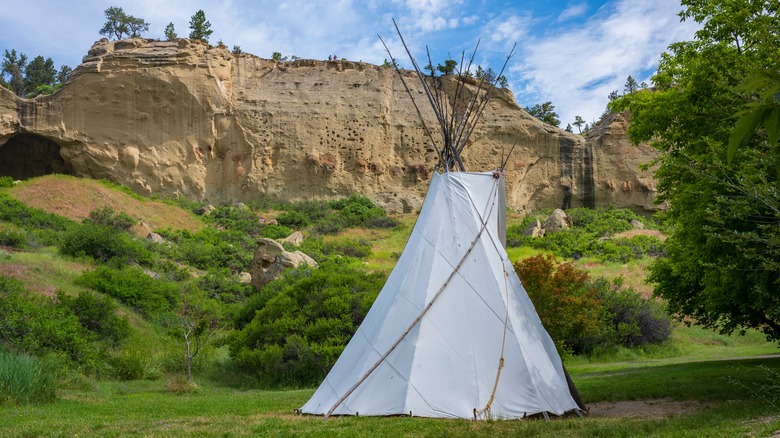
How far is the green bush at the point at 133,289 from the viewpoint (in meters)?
21.3

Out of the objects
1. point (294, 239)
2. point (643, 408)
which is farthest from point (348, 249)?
point (643, 408)

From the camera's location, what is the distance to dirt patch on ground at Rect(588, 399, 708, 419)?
8459 millimetres

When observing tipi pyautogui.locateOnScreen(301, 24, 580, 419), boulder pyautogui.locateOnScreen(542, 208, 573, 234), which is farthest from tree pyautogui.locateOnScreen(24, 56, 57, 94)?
tipi pyautogui.locateOnScreen(301, 24, 580, 419)

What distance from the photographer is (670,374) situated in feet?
42.4

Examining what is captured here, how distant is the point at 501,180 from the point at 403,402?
416cm

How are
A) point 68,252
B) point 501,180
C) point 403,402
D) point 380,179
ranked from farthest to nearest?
point 380,179
point 68,252
point 501,180
point 403,402

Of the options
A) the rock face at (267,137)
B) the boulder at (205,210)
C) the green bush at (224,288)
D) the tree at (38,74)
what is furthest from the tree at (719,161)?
the tree at (38,74)

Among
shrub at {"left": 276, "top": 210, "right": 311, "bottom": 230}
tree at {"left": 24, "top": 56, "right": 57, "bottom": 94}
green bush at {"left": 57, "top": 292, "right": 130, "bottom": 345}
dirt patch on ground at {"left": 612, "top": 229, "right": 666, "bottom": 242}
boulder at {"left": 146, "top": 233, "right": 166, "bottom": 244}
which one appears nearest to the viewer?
green bush at {"left": 57, "top": 292, "right": 130, "bottom": 345}

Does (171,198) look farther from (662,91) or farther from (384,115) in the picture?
(662,91)

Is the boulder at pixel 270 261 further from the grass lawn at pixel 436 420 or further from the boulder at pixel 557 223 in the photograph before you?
the boulder at pixel 557 223

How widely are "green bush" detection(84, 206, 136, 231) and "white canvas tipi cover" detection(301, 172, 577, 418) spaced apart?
2572cm

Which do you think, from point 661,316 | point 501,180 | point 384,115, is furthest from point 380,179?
point 501,180

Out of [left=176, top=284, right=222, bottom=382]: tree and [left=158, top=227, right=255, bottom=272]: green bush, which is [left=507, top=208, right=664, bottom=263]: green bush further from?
[left=176, top=284, right=222, bottom=382]: tree

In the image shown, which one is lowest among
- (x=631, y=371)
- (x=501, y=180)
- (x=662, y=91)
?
(x=631, y=371)
